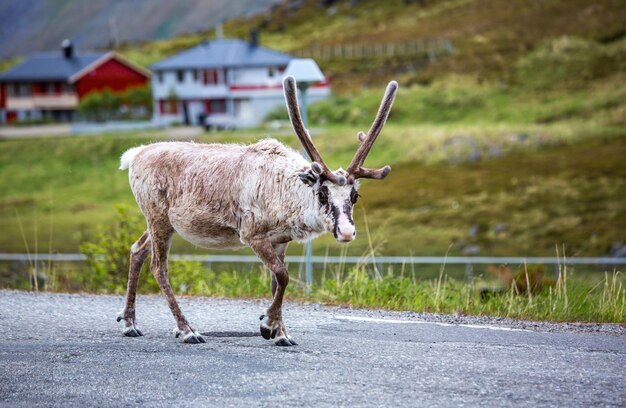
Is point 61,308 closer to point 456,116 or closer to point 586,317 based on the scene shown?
point 586,317

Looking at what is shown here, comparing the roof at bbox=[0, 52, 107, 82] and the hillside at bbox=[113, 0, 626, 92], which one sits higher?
the hillside at bbox=[113, 0, 626, 92]

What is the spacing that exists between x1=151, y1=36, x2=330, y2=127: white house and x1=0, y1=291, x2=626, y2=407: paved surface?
93331mm

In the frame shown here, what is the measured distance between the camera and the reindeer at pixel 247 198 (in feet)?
33.0

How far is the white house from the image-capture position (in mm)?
106188

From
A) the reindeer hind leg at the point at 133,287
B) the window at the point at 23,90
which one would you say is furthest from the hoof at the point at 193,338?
the window at the point at 23,90

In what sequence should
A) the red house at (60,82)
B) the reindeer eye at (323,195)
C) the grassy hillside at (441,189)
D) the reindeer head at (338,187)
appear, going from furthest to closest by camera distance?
the red house at (60,82), the grassy hillside at (441,189), the reindeer eye at (323,195), the reindeer head at (338,187)

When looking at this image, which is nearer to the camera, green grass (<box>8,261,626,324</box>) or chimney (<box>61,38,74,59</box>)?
green grass (<box>8,261,626,324</box>)

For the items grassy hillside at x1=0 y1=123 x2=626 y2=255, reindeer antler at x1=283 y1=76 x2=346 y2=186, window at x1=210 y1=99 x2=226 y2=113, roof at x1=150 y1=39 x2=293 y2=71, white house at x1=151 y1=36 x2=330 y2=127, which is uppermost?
roof at x1=150 y1=39 x2=293 y2=71

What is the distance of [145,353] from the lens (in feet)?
32.5

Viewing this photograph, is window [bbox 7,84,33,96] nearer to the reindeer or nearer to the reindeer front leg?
the reindeer

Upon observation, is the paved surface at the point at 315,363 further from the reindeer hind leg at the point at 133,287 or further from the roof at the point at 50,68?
the roof at the point at 50,68

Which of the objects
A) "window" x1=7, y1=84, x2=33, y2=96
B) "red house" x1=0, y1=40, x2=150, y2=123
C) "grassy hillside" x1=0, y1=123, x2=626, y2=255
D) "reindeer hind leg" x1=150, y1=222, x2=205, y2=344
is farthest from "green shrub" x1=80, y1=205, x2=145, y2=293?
"window" x1=7, y1=84, x2=33, y2=96

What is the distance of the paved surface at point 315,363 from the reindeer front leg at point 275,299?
5.0 inches

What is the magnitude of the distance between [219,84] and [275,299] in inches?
3878
